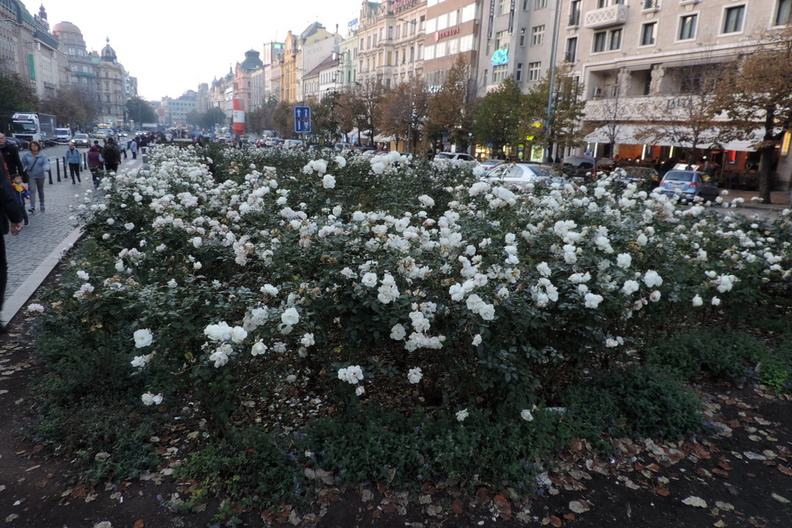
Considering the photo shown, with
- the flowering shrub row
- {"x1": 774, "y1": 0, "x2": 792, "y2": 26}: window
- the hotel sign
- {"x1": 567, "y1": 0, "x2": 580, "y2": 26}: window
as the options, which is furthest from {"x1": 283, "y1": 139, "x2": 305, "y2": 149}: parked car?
{"x1": 774, "y1": 0, "x2": 792, "y2": 26}: window

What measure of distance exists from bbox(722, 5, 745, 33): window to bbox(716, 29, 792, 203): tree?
735 cm

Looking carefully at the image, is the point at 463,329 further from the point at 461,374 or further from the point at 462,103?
the point at 462,103

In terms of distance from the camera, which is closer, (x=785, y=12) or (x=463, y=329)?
(x=463, y=329)

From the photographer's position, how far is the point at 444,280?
376cm

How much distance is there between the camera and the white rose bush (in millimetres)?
3381

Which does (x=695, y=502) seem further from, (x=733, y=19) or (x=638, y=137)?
(x=733, y=19)

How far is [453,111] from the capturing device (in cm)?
4238

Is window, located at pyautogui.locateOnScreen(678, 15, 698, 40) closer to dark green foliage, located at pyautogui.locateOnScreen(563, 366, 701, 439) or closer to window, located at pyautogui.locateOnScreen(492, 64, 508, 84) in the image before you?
window, located at pyautogui.locateOnScreen(492, 64, 508, 84)

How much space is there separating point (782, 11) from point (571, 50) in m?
14.8

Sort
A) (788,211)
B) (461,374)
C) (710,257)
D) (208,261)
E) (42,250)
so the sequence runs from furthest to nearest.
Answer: (42,250)
(788,211)
(710,257)
(208,261)
(461,374)

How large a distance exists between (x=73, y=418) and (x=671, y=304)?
15.2 feet

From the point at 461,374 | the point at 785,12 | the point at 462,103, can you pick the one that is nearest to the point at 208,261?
the point at 461,374

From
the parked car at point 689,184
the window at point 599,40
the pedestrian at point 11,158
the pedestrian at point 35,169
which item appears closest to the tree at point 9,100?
the pedestrian at point 35,169

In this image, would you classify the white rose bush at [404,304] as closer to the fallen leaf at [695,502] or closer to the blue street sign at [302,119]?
the fallen leaf at [695,502]
